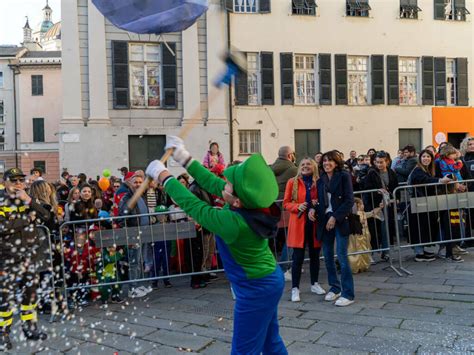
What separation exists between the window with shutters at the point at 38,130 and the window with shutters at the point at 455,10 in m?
32.4

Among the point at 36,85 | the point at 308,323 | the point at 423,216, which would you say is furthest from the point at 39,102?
the point at 308,323

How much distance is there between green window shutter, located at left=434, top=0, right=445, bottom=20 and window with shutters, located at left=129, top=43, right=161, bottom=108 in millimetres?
12613

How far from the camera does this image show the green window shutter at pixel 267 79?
66.9ft

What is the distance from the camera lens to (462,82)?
22.8 meters

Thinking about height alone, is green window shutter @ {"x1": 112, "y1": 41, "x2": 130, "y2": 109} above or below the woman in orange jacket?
above

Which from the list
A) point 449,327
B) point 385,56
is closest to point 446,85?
point 385,56

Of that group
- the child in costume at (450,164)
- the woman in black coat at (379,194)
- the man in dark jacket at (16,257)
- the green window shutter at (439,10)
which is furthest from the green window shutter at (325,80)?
the man in dark jacket at (16,257)

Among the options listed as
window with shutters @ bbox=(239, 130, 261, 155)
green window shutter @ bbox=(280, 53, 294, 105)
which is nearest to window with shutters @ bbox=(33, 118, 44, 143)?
window with shutters @ bbox=(239, 130, 261, 155)

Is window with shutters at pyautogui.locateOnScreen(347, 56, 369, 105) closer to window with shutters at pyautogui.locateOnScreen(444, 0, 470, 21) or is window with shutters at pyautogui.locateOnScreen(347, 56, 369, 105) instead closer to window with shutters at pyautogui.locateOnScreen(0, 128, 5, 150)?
window with shutters at pyautogui.locateOnScreen(444, 0, 470, 21)

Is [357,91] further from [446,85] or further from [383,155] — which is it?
[383,155]

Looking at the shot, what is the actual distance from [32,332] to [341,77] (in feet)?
60.1

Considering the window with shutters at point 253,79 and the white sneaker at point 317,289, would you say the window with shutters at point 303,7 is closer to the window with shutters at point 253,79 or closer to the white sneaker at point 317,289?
the window with shutters at point 253,79

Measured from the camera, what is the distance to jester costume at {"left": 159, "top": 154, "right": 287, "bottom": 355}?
3.25m

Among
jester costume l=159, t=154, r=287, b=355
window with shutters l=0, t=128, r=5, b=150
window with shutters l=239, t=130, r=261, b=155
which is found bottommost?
jester costume l=159, t=154, r=287, b=355
